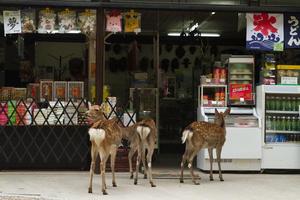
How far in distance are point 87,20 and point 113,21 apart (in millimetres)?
549

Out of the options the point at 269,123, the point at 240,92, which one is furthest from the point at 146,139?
the point at 269,123

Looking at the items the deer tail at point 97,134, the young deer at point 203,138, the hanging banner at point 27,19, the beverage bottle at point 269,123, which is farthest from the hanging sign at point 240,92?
the hanging banner at point 27,19

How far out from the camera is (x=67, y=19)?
12461mm

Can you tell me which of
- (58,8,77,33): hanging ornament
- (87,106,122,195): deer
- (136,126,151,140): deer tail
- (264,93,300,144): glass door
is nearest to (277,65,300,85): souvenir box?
(264,93,300,144): glass door

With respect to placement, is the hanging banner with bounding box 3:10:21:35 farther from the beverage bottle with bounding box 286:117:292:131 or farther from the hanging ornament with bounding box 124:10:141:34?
the beverage bottle with bounding box 286:117:292:131

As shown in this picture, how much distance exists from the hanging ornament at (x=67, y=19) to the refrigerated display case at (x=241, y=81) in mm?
3555

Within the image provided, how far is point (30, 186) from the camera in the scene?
10820mm

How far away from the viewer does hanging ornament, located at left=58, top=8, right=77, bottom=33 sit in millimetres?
12445

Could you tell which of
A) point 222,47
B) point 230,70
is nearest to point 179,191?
point 230,70

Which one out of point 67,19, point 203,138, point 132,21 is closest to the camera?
point 203,138

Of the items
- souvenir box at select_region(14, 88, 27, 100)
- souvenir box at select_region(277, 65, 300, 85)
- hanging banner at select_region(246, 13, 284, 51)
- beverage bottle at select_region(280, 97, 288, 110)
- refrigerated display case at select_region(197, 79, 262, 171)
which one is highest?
hanging banner at select_region(246, 13, 284, 51)

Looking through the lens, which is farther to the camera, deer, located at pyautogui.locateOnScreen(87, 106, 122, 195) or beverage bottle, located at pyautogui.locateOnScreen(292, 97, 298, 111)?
beverage bottle, located at pyautogui.locateOnScreen(292, 97, 298, 111)

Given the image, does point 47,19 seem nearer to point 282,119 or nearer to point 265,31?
point 265,31

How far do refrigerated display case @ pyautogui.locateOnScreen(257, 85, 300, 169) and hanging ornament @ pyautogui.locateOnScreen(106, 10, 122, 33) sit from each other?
3385mm
